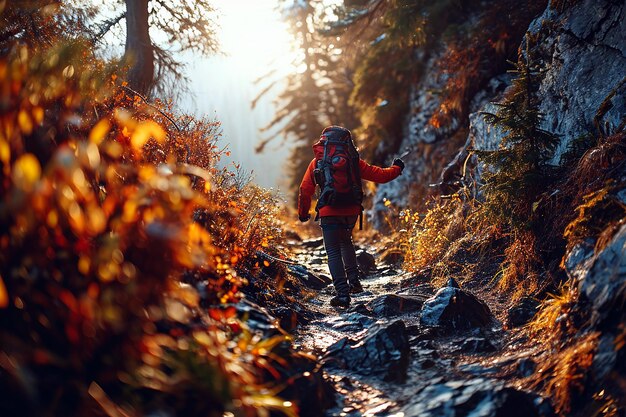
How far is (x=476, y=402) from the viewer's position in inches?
126

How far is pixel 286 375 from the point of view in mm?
3299

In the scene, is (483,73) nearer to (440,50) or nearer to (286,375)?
(440,50)

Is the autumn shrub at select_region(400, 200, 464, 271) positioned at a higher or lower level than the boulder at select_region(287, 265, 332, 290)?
higher

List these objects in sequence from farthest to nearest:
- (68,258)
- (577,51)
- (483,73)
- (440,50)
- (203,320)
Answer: (440,50), (483,73), (577,51), (203,320), (68,258)

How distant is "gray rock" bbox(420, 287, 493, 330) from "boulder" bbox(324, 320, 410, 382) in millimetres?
823

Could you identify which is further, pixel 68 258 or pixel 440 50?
pixel 440 50

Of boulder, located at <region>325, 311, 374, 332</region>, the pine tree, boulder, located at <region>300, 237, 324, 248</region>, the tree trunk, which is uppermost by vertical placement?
the pine tree

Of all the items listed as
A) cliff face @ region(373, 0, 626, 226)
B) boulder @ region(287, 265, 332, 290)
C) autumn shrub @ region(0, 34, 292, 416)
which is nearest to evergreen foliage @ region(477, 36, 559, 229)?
cliff face @ region(373, 0, 626, 226)

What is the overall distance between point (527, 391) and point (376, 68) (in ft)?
46.1

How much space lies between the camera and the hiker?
671 cm

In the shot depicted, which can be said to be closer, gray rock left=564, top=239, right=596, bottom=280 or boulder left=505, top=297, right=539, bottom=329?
gray rock left=564, top=239, right=596, bottom=280

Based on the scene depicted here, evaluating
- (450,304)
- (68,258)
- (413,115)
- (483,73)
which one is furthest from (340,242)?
(413,115)

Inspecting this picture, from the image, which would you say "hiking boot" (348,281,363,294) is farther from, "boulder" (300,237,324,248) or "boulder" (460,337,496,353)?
"boulder" (300,237,324,248)

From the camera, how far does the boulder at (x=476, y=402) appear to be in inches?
120
